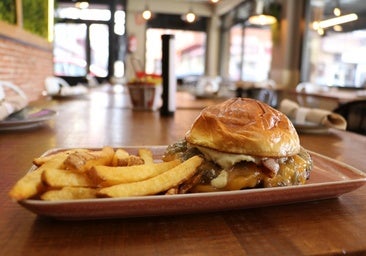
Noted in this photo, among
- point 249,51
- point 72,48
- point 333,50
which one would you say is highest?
point 249,51

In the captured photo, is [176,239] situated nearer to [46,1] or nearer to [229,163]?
[229,163]

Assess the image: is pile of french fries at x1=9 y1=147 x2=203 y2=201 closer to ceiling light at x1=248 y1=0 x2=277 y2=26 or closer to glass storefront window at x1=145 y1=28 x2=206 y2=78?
ceiling light at x1=248 y1=0 x2=277 y2=26

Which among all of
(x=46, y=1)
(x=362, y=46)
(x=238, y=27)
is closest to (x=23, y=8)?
(x=46, y=1)

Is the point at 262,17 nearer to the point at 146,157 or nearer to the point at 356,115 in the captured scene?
the point at 356,115

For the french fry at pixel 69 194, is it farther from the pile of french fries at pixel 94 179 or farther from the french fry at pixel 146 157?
the french fry at pixel 146 157

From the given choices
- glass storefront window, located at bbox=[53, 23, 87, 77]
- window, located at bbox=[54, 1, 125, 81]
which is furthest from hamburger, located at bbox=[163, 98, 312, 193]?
glass storefront window, located at bbox=[53, 23, 87, 77]

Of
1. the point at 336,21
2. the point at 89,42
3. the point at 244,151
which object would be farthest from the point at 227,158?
the point at 89,42
